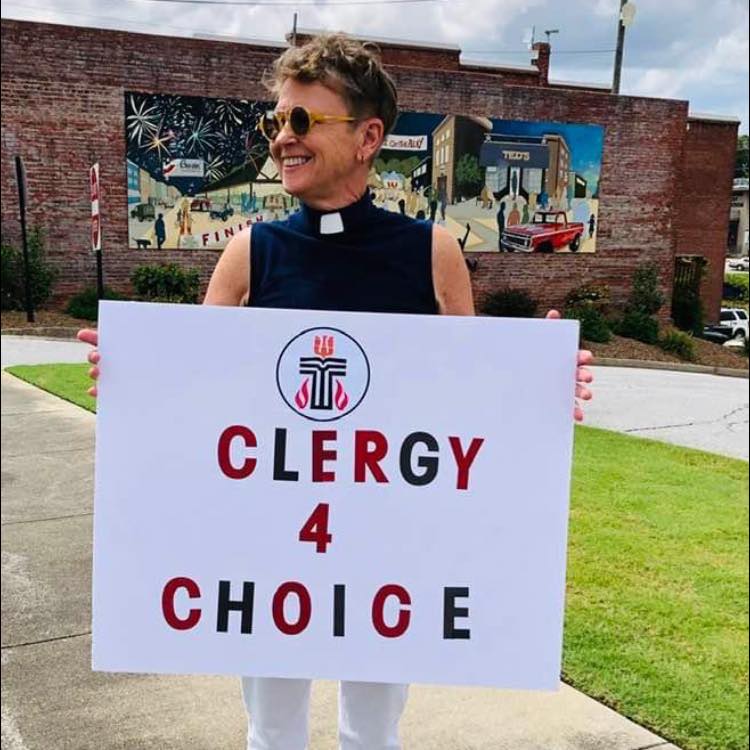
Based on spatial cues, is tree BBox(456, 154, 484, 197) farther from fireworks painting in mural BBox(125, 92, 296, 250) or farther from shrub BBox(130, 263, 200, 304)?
shrub BBox(130, 263, 200, 304)

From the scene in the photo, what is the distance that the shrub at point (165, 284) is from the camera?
324 inches

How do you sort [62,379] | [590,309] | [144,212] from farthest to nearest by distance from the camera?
[590,309] < [144,212] < [62,379]

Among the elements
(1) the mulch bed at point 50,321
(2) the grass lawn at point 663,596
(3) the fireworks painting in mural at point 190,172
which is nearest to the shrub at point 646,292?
(3) the fireworks painting in mural at point 190,172

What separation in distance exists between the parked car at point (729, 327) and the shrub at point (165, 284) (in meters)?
10.5

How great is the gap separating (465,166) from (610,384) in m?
6.16

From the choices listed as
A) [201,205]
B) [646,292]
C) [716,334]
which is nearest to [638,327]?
[646,292]

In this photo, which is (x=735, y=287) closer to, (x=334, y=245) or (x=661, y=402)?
(x=661, y=402)

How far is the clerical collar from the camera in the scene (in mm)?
1618

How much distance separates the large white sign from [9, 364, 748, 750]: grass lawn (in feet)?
4.21

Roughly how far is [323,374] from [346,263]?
23 centimetres

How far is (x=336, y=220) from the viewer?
162 centimetres

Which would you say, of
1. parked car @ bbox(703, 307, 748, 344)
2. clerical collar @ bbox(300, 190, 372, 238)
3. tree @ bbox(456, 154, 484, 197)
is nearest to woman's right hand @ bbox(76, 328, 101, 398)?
clerical collar @ bbox(300, 190, 372, 238)

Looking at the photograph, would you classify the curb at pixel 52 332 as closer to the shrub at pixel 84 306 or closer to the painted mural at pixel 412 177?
the shrub at pixel 84 306

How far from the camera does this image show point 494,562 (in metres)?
1.57
